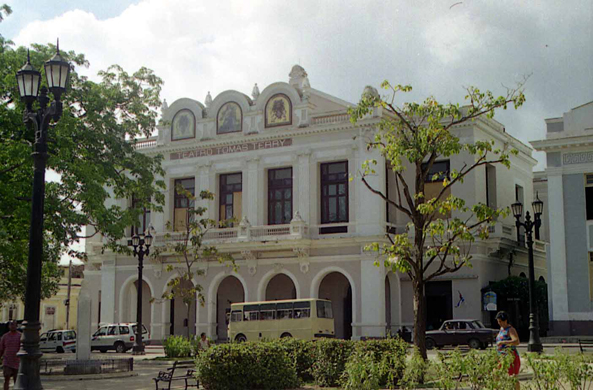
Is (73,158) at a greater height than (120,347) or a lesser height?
greater

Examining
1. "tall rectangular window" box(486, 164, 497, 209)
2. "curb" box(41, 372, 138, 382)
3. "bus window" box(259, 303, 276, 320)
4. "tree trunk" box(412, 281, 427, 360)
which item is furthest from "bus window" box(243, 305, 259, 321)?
"tree trunk" box(412, 281, 427, 360)

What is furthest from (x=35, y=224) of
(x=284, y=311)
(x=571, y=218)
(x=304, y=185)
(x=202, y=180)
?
(x=202, y=180)

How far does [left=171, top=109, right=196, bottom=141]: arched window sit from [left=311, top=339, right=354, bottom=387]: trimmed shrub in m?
28.9

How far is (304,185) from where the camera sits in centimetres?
4028

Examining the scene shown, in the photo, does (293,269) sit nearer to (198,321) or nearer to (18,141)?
(198,321)

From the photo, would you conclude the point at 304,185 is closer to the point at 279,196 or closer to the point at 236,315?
the point at 279,196

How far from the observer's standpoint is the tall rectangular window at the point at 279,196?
4138 centimetres

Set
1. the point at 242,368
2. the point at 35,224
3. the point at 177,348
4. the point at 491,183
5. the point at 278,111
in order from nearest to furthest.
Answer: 1. the point at 35,224
2. the point at 242,368
3. the point at 177,348
4. the point at 491,183
5. the point at 278,111

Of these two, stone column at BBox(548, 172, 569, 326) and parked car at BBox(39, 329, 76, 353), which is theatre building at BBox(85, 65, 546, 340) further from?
stone column at BBox(548, 172, 569, 326)

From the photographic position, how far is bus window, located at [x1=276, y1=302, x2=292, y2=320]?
1377 inches

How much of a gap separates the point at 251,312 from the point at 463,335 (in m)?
10.0

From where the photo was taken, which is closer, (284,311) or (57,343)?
(284,311)

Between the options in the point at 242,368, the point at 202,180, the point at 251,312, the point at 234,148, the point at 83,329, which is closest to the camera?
the point at 242,368

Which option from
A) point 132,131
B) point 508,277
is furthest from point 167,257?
point 508,277
